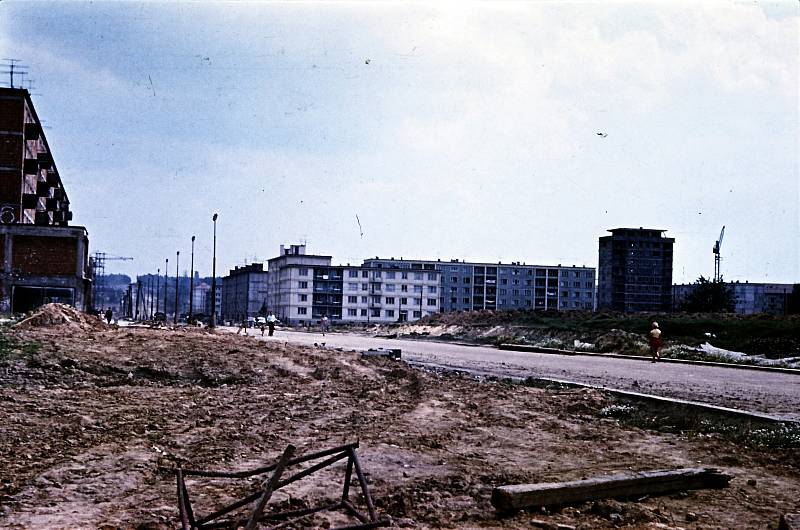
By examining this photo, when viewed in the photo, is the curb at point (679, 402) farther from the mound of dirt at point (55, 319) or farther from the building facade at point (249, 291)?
the building facade at point (249, 291)

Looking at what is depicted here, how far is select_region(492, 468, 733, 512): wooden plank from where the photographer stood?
633cm

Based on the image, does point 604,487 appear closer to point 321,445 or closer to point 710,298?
point 321,445

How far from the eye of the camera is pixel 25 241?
50.7 m

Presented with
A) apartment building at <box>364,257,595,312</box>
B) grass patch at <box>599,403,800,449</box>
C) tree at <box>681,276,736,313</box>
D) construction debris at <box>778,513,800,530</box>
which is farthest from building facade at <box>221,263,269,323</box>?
construction debris at <box>778,513,800,530</box>

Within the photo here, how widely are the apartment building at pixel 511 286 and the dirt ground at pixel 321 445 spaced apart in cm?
12176

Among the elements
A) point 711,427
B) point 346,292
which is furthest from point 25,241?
point 346,292

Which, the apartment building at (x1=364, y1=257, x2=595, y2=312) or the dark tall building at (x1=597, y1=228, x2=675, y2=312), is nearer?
the dark tall building at (x1=597, y1=228, x2=675, y2=312)

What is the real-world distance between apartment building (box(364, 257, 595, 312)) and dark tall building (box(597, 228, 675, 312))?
35.8 meters

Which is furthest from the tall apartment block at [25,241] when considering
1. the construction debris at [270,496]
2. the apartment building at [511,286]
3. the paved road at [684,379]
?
the apartment building at [511,286]

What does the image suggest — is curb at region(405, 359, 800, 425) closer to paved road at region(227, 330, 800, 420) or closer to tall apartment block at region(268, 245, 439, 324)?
paved road at region(227, 330, 800, 420)

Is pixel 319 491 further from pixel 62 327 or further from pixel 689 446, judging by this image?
pixel 62 327

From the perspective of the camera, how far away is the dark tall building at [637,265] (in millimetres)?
101188

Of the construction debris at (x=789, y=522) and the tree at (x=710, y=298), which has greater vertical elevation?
the tree at (x=710, y=298)

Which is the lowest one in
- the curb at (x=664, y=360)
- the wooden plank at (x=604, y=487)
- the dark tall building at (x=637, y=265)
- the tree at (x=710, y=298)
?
the curb at (x=664, y=360)
